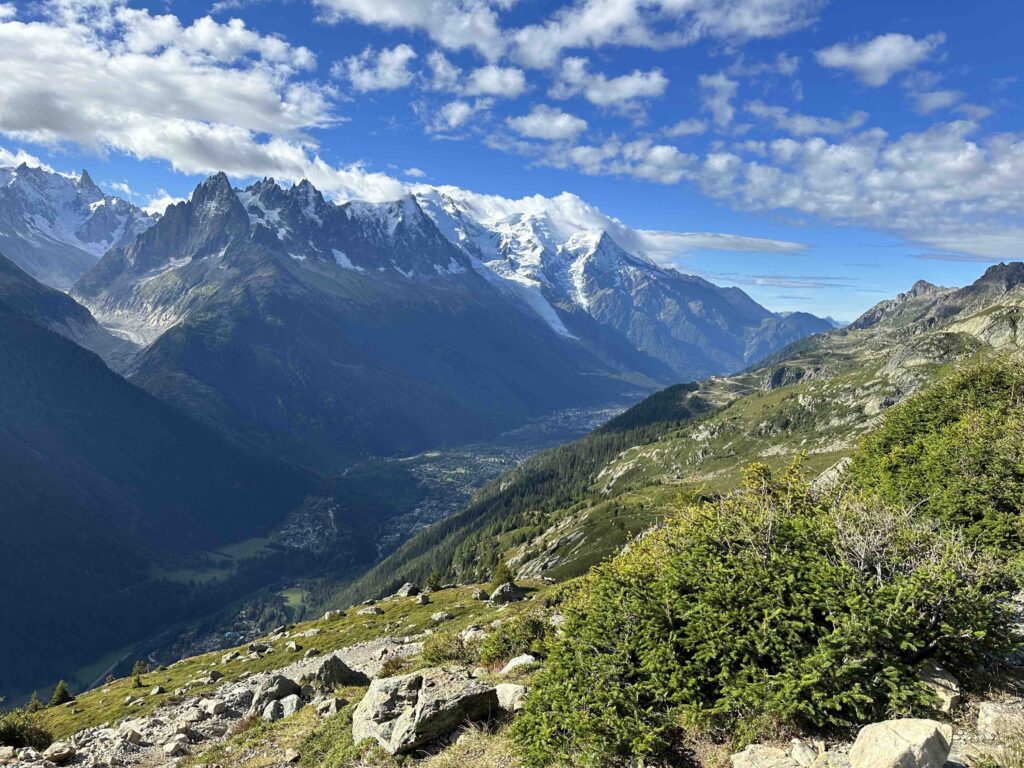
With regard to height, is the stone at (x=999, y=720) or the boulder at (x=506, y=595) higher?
the stone at (x=999, y=720)

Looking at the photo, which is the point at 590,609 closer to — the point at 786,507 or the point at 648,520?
the point at 786,507

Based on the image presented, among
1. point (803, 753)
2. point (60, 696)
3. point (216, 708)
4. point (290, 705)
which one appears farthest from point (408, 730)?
point (60, 696)

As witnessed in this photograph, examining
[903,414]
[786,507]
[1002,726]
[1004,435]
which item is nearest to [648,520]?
[903,414]

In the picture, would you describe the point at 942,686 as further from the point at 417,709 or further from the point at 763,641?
the point at 417,709

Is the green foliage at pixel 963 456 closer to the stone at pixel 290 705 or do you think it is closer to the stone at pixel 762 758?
the stone at pixel 762 758

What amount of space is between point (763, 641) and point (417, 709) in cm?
1555

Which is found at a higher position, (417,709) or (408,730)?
(417,709)

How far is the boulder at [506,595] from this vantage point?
276 feet

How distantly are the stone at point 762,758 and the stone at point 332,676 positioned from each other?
110 ft

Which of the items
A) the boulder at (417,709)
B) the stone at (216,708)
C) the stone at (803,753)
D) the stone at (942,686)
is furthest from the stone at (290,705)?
the stone at (942,686)

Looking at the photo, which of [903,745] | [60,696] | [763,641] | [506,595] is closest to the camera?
[903,745]

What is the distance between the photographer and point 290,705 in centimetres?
3959

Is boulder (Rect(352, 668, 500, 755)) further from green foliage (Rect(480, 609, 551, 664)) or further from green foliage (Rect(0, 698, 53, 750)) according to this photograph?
green foliage (Rect(0, 698, 53, 750))

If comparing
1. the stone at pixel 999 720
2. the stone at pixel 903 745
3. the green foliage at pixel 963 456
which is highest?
the green foliage at pixel 963 456
